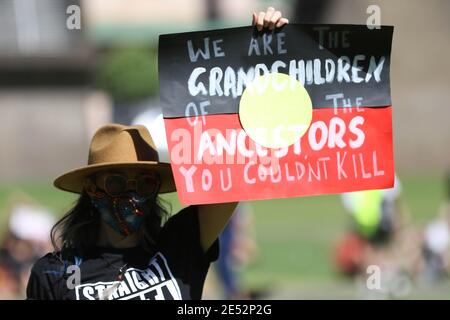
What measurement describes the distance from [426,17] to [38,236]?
14.6 meters

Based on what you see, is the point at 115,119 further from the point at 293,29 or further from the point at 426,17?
the point at 293,29

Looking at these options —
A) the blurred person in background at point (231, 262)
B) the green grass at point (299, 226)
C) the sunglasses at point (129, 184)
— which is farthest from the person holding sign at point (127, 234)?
the blurred person in background at point (231, 262)

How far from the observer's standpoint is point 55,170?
22156 mm

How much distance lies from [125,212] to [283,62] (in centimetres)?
80

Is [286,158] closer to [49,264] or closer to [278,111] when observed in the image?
[278,111]

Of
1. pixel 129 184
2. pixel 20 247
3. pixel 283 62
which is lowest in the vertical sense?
pixel 20 247

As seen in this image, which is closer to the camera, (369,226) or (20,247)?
(20,247)

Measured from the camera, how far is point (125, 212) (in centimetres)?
369

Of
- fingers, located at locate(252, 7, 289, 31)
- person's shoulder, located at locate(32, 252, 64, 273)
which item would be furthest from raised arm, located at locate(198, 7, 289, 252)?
person's shoulder, located at locate(32, 252, 64, 273)

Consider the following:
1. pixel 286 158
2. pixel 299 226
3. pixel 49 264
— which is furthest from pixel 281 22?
pixel 299 226

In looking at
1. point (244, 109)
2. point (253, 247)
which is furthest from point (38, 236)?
point (244, 109)

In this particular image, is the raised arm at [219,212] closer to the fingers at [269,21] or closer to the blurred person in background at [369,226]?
the fingers at [269,21]

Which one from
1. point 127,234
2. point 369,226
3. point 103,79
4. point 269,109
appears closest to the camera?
point 127,234

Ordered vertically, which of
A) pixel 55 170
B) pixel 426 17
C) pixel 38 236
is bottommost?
pixel 55 170
